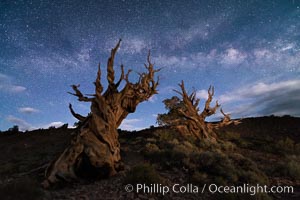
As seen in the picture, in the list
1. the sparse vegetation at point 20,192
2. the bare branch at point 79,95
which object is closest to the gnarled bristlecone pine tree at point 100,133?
the bare branch at point 79,95

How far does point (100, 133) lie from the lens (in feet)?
31.6

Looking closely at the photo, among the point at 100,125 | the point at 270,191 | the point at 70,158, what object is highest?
the point at 100,125

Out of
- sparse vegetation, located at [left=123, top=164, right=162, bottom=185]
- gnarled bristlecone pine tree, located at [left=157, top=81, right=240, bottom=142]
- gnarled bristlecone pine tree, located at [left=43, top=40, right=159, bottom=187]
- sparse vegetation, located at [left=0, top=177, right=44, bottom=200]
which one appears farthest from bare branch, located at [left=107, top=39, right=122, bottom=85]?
gnarled bristlecone pine tree, located at [left=157, top=81, right=240, bottom=142]

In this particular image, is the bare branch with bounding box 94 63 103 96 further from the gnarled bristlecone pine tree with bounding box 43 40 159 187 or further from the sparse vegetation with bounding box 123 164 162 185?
the sparse vegetation with bounding box 123 164 162 185

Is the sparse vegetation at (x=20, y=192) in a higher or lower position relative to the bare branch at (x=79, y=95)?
lower

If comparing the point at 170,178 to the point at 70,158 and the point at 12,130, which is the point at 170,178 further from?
the point at 12,130

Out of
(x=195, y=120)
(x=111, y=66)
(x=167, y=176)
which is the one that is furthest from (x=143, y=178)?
(x=195, y=120)

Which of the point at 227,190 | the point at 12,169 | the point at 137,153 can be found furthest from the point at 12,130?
the point at 227,190

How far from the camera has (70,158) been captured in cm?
902

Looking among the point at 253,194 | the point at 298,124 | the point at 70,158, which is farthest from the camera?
the point at 298,124

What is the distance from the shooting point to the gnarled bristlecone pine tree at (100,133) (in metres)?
8.85

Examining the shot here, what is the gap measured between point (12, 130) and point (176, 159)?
88.4 feet

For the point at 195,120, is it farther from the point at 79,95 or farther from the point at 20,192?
the point at 20,192

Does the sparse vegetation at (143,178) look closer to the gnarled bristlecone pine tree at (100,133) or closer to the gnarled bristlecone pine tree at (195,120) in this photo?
the gnarled bristlecone pine tree at (100,133)
